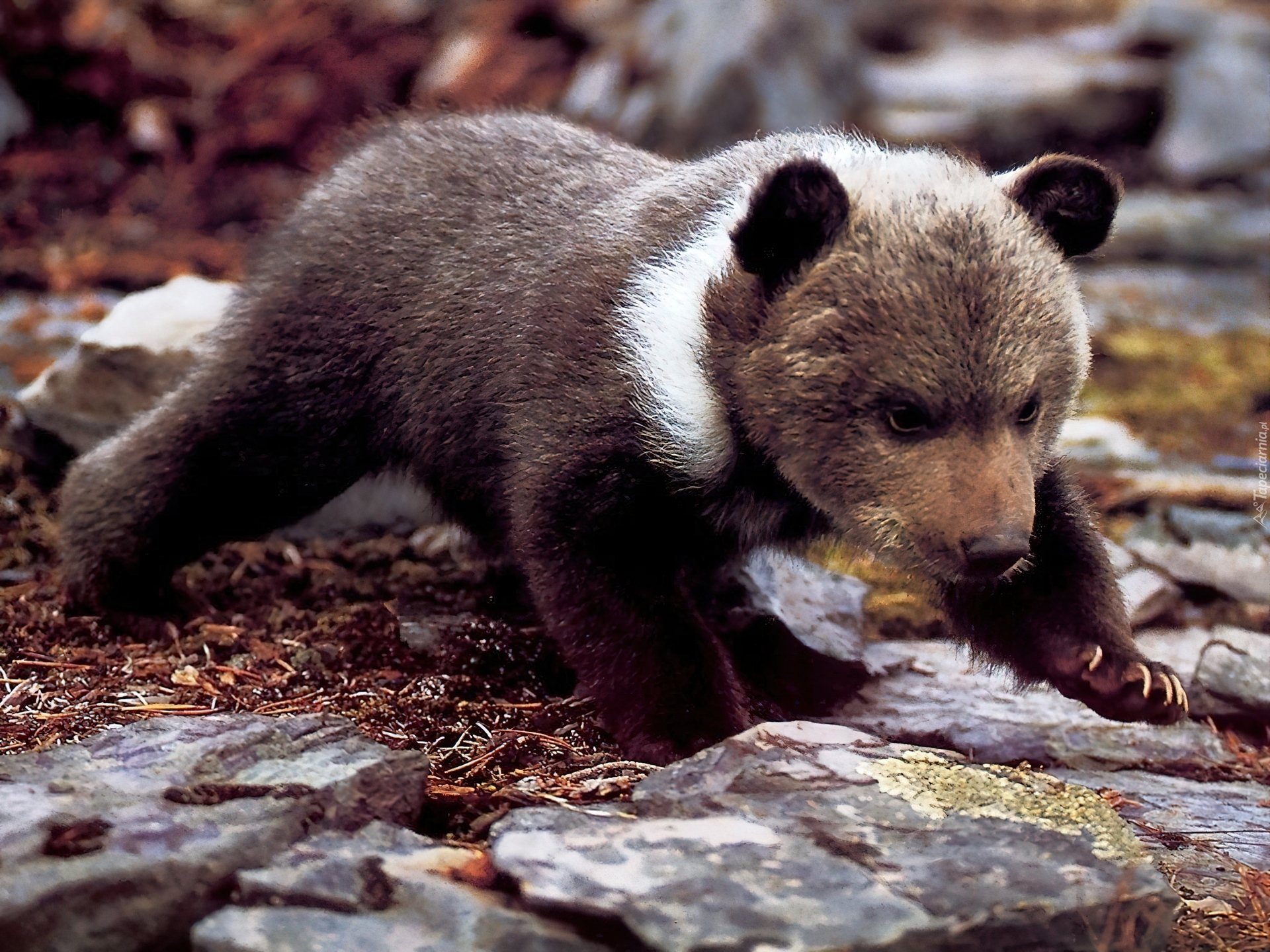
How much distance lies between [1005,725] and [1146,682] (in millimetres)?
638

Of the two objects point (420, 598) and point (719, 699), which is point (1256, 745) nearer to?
point (719, 699)

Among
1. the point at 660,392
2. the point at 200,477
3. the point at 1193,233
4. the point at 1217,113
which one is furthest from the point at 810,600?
the point at 1217,113

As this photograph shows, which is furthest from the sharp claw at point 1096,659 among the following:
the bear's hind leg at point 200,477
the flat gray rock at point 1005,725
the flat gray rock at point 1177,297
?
the flat gray rock at point 1177,297

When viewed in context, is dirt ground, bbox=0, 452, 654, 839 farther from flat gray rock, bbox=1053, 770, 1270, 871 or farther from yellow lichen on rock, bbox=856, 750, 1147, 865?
flat gray rock, bbox=1053, 770, 1270, 871

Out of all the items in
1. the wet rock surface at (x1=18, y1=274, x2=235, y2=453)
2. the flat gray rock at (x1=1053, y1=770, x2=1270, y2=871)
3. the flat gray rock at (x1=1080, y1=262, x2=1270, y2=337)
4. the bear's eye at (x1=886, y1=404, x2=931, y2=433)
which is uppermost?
the flat gray rock at (x1=1080, y1=262, x2=1270, y2=337)

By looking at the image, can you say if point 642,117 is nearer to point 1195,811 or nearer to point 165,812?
point 1195,811

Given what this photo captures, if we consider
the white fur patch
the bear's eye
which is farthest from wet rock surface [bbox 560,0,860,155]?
the bear's eye

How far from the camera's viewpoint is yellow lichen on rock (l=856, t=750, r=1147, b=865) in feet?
11.1

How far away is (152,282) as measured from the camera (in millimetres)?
9477

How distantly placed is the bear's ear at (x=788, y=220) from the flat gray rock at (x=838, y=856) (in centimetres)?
134

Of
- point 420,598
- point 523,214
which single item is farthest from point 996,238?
point 420,598

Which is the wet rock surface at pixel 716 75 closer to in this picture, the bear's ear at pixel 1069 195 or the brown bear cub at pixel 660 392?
the brown bear cub at pixel 660 392

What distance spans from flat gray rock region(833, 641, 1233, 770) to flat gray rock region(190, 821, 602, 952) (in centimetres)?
200

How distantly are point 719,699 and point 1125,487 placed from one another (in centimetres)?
384
